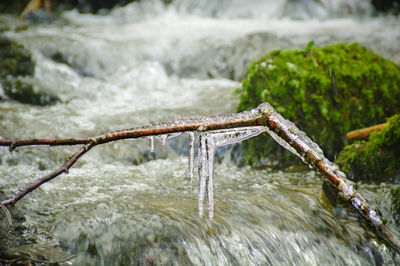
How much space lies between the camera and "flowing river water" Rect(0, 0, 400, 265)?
2.11 metres

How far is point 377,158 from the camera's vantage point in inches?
139

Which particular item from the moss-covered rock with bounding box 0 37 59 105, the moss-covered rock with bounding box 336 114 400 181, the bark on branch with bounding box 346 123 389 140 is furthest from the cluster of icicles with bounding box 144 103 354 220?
the moss-covered rock with bounding box 0 37 59 105

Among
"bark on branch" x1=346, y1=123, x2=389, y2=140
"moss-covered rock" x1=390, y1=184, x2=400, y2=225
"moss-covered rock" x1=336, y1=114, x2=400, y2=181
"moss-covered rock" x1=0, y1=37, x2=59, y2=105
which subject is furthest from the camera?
"moss-covered rock" x1=0, y1=37, x2=59, y2=105

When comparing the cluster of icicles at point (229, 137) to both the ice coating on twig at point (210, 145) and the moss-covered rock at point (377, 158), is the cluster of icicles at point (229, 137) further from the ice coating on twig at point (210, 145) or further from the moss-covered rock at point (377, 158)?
the moss-covered rock at point (377, 158)

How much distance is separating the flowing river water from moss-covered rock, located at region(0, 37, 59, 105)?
21 cm

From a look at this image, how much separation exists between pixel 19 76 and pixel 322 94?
6.02 metres

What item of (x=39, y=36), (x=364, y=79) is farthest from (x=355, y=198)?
(x=39, y=36)

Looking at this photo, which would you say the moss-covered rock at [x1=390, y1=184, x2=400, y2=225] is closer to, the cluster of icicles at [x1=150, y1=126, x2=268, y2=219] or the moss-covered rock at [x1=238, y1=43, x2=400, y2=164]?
the moss-covered rock at [x1=238, y1=43, x2=400, y2=164]

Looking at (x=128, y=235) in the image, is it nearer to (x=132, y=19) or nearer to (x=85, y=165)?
(x=85, y=165)

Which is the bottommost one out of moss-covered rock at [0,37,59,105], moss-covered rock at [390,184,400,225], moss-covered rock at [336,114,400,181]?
moss-covered rock at [390,184,400,225]

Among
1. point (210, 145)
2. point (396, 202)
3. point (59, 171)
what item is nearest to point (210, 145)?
point (210, 145)

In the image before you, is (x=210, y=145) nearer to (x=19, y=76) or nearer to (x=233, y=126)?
(x=233, y=126)

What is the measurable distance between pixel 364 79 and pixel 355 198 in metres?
3.50

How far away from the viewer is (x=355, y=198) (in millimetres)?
1528
